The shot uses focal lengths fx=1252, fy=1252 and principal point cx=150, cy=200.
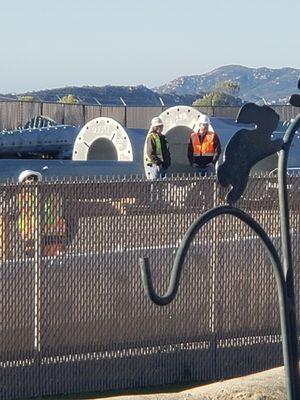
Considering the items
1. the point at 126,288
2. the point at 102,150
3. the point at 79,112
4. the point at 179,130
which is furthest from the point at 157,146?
the point at 79,112

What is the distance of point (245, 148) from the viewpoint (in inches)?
233

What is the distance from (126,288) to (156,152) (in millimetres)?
8466

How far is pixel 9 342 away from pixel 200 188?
6.97 feet

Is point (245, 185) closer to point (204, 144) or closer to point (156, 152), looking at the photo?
point (204, 144)

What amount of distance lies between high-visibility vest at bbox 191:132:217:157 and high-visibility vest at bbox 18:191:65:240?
27.6 ft

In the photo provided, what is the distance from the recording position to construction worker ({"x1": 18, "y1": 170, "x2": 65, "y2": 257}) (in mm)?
10344

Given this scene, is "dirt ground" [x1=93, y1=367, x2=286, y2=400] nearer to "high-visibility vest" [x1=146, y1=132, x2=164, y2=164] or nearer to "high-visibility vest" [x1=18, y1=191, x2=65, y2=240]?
"high-visibility vest" [x1=18, y1=191, x2=65, y2=240]

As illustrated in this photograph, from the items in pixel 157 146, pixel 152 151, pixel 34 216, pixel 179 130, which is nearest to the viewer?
pixel 34 216

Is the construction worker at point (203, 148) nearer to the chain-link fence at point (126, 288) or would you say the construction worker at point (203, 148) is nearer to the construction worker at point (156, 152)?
the construction worker at point (156, 152)

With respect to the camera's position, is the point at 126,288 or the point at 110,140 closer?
the point at 126,288

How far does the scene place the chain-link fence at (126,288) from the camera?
1042cm

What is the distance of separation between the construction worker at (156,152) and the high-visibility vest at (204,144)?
0.57 meters

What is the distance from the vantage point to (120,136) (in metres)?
26.7

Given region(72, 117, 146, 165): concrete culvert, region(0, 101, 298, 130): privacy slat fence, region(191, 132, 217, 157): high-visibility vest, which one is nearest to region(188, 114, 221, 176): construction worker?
region(191, 132, 217, 157): high-visibility vest
